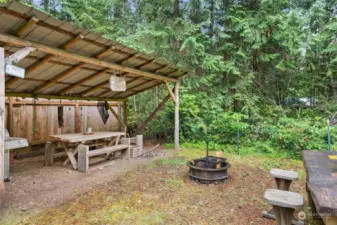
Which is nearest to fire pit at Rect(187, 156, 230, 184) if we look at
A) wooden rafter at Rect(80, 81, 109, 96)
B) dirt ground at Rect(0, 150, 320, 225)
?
dirt ground at Rect(0, 150, 320, 225)

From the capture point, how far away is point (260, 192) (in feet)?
13.0

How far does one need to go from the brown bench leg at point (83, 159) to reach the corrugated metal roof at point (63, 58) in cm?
169

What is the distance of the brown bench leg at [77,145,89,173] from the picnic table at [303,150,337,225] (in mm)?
4239

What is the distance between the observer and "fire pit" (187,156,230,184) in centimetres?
432

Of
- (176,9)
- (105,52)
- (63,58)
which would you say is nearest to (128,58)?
(105,52)

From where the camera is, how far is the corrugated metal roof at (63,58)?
282cm

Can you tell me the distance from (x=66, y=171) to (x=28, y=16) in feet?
11.4

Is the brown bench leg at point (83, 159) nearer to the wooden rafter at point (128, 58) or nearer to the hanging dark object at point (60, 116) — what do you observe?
the wooden rafter at point (128, 58)

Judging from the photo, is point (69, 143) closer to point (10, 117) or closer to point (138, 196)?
point (10, 117)

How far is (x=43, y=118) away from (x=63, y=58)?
10.6 feet

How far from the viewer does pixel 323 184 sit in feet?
6.55

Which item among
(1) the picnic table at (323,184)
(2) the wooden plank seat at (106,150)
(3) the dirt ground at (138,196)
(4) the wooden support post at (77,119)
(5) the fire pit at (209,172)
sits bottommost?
(3) the dirt ground at (138,196)

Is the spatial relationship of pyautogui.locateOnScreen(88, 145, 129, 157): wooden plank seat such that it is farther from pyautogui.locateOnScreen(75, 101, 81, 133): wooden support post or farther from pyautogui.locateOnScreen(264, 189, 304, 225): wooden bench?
pyautogui.locateOnScreen(264, 189, 304, 225): wooden bench

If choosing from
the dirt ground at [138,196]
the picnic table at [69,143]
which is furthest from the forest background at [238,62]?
the picnic table at [69,143]
